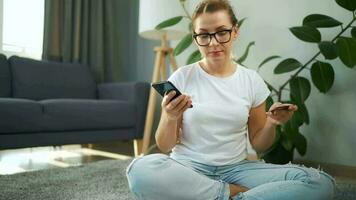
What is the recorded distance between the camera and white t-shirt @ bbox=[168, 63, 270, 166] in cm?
102

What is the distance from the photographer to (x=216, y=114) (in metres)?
1.03

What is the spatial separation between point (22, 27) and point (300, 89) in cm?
219

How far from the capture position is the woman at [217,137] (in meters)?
0.90

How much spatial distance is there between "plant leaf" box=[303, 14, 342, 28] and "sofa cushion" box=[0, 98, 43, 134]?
1.47 metres

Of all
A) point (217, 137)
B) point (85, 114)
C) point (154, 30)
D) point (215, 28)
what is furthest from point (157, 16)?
point (217, 137)

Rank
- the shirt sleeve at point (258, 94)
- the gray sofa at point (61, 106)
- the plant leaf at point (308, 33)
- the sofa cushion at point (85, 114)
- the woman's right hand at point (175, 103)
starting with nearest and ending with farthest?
the woman's right hand at point (175, 103) < the shirt sleeve at point (258, 94) < the plant leaf at point (308, 33) < the gray sofa at point (61, 106) < the sofa cushion at point (85, 114)

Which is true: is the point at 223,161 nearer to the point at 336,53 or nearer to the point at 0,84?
the point at 336,53

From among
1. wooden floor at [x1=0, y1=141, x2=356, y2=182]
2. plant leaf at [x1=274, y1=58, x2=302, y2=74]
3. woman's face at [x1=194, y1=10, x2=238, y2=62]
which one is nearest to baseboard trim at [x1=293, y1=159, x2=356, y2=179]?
wooden floor at [x1=0, y1=141, x2=356, y2=182]

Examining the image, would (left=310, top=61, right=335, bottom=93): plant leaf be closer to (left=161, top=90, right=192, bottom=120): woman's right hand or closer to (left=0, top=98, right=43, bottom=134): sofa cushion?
(left=161, top=90, right=192, bottom=120): woman's right hand

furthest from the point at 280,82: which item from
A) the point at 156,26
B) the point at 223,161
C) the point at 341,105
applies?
the point at 223,161

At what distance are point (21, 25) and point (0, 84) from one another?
2.39 feet

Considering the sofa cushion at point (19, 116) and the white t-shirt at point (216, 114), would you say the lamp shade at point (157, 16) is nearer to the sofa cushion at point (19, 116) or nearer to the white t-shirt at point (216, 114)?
the sofa cushion at point (19, 116)

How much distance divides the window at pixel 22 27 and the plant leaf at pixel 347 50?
2.24 m

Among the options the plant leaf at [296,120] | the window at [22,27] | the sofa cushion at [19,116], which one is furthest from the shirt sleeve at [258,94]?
the window at [22,27]
